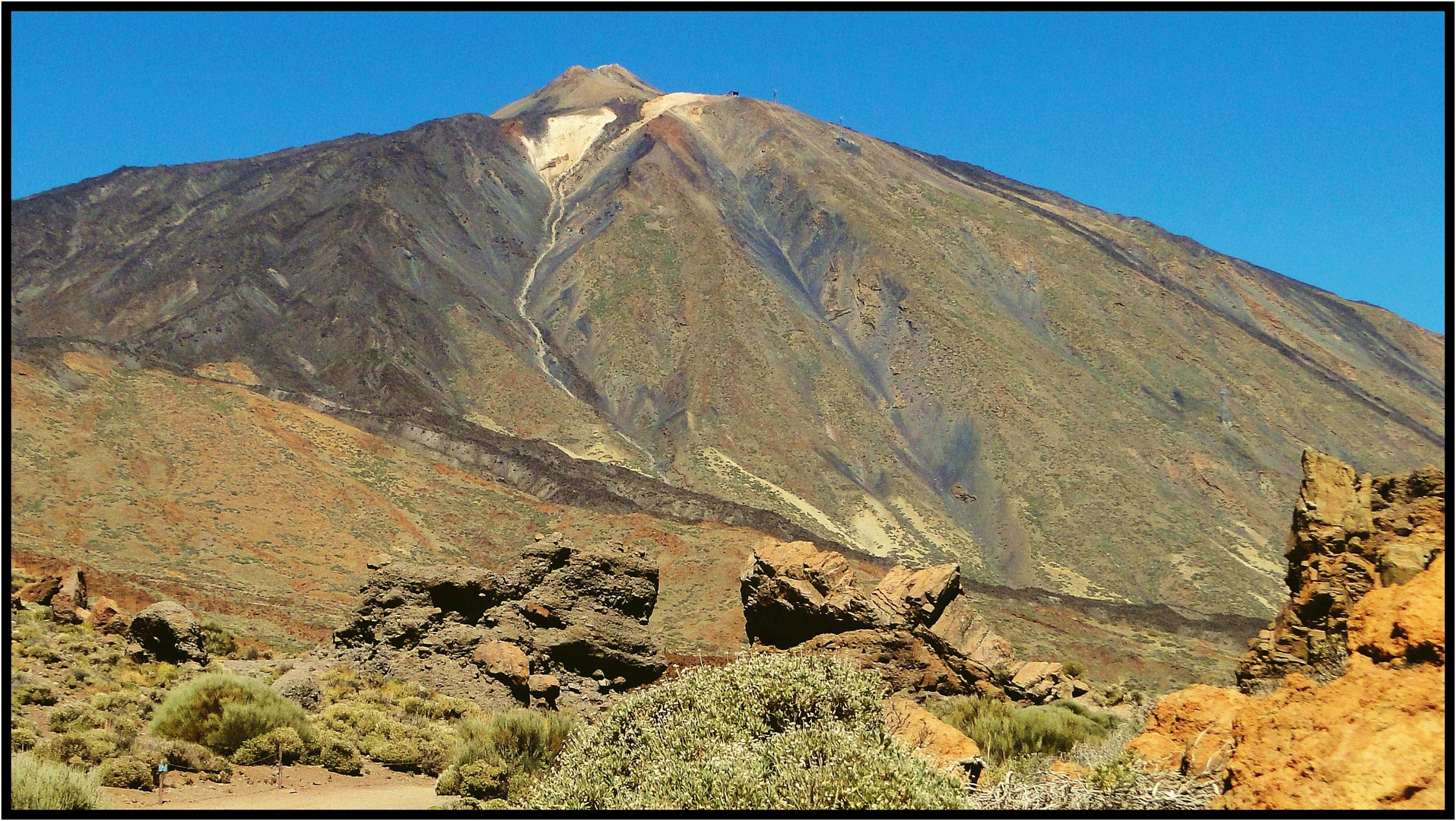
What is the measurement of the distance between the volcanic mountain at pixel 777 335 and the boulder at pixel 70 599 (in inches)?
1496

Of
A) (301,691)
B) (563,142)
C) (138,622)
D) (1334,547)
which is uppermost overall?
(563,142)

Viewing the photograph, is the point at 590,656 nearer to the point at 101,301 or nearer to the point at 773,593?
the point at 773,593

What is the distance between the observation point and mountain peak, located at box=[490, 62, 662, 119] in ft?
575

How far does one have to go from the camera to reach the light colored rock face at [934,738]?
10977 millimetres

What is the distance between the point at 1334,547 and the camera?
15.0m

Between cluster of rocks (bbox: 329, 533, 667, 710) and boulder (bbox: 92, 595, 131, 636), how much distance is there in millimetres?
3995

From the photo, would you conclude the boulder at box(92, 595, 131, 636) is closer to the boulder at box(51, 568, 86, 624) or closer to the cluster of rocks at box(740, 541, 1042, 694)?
the boulder at box(51, 568, 86, 624)

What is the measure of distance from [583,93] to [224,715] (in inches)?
6876

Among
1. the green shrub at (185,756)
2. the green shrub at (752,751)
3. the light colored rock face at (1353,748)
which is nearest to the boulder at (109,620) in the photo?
the green shrub at (185,756)

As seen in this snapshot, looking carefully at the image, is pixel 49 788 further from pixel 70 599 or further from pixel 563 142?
pixel 563 142

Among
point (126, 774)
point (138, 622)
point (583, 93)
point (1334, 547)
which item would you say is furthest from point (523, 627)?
point (583, 93)

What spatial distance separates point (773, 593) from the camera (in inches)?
878

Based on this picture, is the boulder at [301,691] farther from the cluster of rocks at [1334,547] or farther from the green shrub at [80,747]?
the cluster of rocks at [1334,547]


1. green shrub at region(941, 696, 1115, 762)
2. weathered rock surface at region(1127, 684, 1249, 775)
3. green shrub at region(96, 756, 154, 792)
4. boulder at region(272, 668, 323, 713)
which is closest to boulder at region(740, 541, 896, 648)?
green shrub at region(941, 696, 1115, 762)
